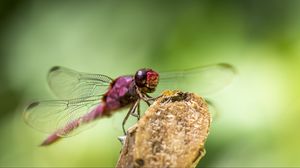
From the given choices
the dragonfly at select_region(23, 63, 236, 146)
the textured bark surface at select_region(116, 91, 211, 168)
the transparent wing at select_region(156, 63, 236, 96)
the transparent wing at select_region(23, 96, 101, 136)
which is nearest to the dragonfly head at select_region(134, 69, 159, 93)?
the dragonfly at select_region(23, 63, 236, 146)

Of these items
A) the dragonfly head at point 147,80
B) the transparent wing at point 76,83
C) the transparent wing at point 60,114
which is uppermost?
the dragonfly head at point 147,80

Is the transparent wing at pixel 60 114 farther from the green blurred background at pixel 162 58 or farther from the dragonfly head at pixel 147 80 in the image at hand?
the dragonfly head at pixel 147 80

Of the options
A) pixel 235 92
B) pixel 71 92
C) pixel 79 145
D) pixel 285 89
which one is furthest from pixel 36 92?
pixel 285 89

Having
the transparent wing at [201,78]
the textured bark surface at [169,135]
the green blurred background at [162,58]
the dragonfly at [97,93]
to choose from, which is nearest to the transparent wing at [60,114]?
the dragonfly at [97,93]

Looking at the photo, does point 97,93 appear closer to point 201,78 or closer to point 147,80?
point 147,80

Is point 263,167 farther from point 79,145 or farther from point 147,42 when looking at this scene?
point 147,42

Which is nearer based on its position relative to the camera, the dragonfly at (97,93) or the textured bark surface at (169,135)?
the textured bark surface at (169,135)

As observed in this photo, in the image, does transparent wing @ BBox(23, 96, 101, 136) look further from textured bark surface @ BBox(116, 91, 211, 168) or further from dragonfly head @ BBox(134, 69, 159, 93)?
textured bark surface @ BBox(116, 91, 211, 168)
